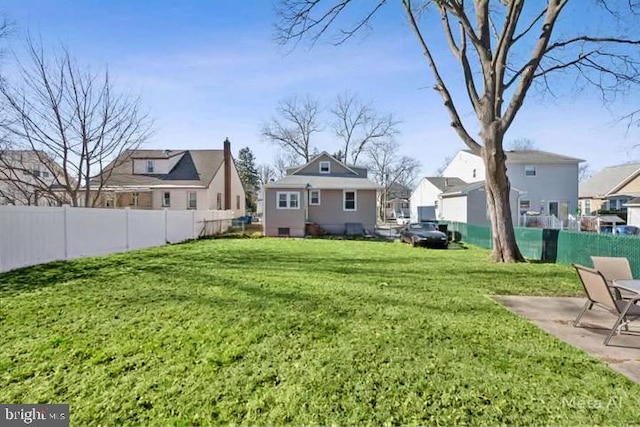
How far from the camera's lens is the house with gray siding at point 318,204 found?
2152 cm

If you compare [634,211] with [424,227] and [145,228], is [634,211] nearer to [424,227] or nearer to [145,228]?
[424,227]

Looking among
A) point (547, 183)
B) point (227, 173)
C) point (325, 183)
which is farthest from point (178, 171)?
point (547, 183)

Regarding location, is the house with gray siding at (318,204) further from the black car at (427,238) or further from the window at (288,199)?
the black car at (427,238)

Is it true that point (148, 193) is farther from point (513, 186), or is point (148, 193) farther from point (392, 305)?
point (513, 186)

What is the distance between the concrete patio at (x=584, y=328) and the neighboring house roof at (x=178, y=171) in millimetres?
23660

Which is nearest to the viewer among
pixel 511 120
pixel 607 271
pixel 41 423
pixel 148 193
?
pixel 41 423

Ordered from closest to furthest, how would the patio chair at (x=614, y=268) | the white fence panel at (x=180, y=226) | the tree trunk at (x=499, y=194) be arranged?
the patio chair at (x=614, y=268), the tree trunk at (x=499, y=194), the white fence panel at (x=180, y=226)

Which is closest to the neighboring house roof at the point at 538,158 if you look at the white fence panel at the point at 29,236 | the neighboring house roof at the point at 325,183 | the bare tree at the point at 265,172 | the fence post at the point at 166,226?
the neighboring house roof at the point at 325,183

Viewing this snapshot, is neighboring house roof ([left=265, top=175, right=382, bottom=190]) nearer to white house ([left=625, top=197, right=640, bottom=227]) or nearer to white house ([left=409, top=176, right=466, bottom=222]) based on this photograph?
white house ([left=409, top=176, right=466, bottom=222])

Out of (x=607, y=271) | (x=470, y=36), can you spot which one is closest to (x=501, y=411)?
(x=607, y=271)

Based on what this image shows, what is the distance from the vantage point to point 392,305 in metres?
5.64

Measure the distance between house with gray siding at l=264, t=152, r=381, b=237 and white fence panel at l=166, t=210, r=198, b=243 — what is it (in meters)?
4.64

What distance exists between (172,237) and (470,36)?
1555 centimetres

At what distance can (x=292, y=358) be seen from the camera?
3586 millimetres
